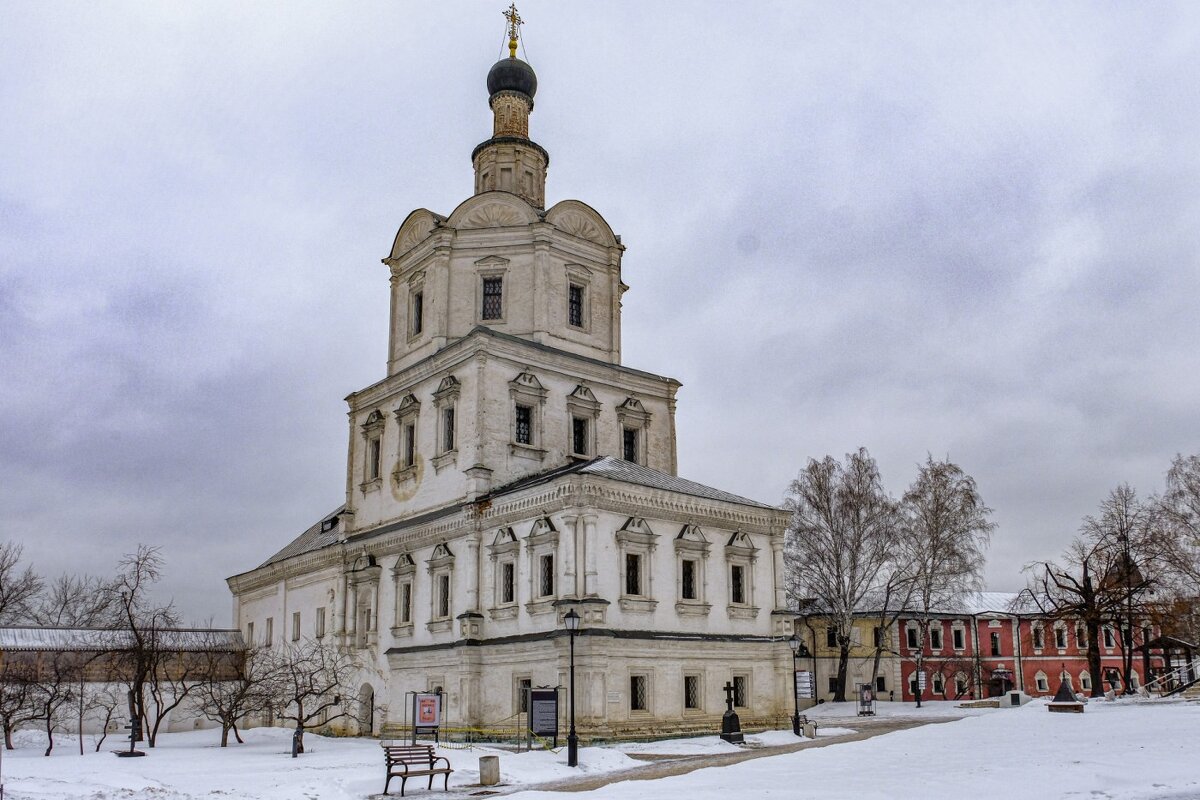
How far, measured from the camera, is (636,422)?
3762cm

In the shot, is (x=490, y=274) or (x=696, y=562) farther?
(x=490, y=274)

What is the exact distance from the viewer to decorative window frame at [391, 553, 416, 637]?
34938 millimetres

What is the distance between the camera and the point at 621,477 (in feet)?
100

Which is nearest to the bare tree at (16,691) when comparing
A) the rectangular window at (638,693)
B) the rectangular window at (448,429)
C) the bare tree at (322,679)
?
the bare tree at (322,679)

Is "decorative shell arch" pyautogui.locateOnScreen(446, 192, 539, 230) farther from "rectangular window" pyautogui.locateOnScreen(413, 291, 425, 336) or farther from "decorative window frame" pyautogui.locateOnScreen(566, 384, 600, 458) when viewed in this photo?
"decorative window frame" pyautogui.locateOnScreen(566, 384, 600, 458)

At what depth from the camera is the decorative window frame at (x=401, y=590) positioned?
34.9 meters

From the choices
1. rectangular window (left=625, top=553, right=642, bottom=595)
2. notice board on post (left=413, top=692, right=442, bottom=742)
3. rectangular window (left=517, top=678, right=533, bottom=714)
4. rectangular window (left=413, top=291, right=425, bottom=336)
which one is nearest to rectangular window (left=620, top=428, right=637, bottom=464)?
rectangular window (left=625, top=553, right=642, bottom=595)

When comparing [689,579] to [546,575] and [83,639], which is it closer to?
[546,575]

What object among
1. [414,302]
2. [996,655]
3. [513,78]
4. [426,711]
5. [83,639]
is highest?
[513,78]

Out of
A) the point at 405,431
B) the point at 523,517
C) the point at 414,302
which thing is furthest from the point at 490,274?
the point at 523,517

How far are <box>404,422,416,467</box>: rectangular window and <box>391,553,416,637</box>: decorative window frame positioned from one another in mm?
3320

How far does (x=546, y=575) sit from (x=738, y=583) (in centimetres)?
616

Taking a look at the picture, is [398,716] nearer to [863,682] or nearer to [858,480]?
[858,480]

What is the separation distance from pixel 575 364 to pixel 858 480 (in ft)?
53.4
